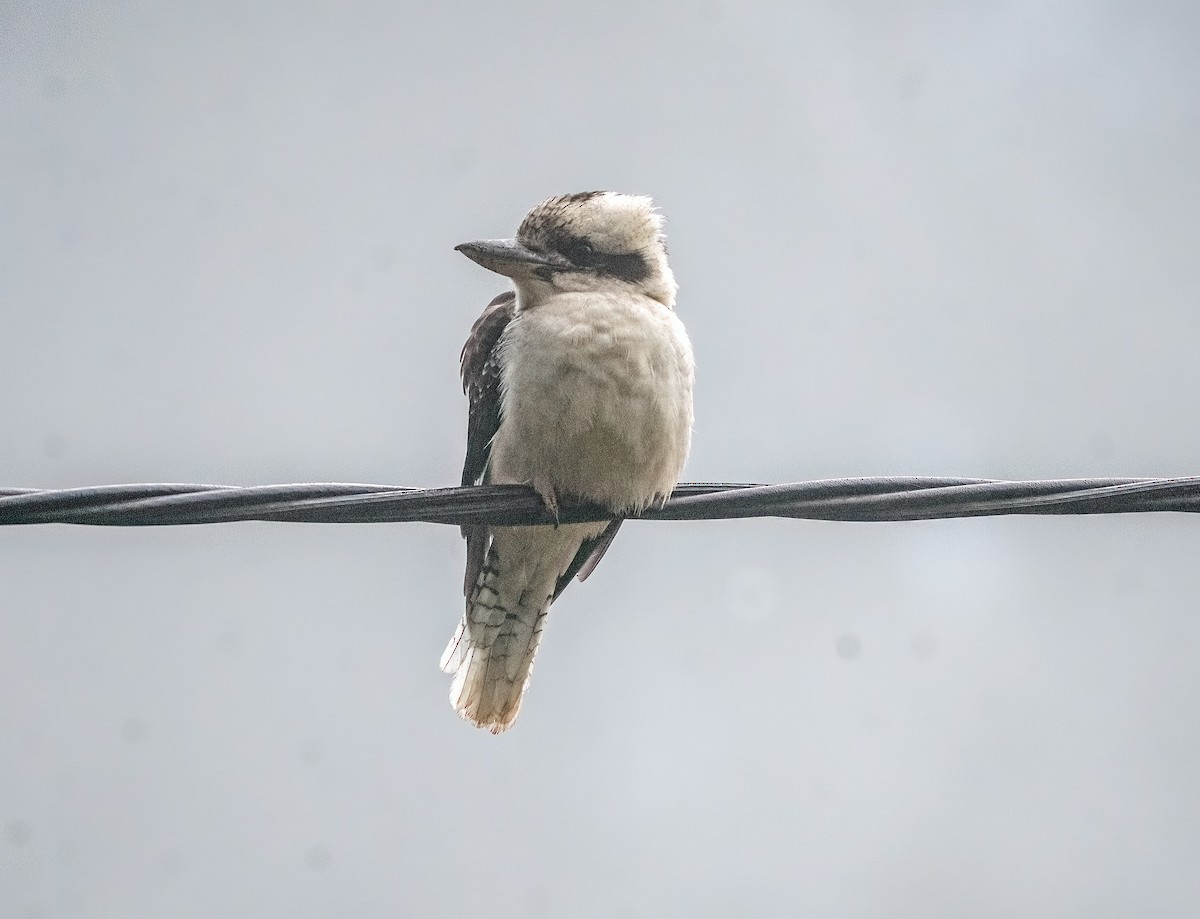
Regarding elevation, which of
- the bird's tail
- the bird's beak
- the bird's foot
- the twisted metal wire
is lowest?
the bird's tail

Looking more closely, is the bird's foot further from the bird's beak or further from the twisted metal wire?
the bird's beak

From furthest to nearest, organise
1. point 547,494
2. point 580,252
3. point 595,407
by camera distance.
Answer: point 580,252 < point 595,407 < point 547,494

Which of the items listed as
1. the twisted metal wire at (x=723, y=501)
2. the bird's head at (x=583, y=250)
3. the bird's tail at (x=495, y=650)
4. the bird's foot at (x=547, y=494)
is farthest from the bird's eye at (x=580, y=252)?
the twisted metal wire at (x=723, y=501)

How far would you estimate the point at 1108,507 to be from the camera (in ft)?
9.80

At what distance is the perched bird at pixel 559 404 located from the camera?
406cm

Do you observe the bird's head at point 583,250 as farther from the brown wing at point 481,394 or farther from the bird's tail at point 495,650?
the bird's tail at point 495,650

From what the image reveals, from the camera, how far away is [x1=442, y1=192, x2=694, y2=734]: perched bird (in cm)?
406

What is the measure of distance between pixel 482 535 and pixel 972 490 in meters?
2.12

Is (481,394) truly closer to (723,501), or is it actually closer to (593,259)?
(593,259)

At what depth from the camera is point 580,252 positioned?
461 centimetres

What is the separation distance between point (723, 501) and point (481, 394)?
154cm

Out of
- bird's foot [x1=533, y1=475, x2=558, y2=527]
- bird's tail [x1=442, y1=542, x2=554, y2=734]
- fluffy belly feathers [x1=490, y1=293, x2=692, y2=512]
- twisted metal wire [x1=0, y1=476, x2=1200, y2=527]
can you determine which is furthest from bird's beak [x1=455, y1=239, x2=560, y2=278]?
twisted metal wire [x1=0, y1=476, x2=1200, y2=527]

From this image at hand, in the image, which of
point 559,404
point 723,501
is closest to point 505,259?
point 559,404

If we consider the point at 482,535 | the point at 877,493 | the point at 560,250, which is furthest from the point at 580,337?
the point at 877,493
